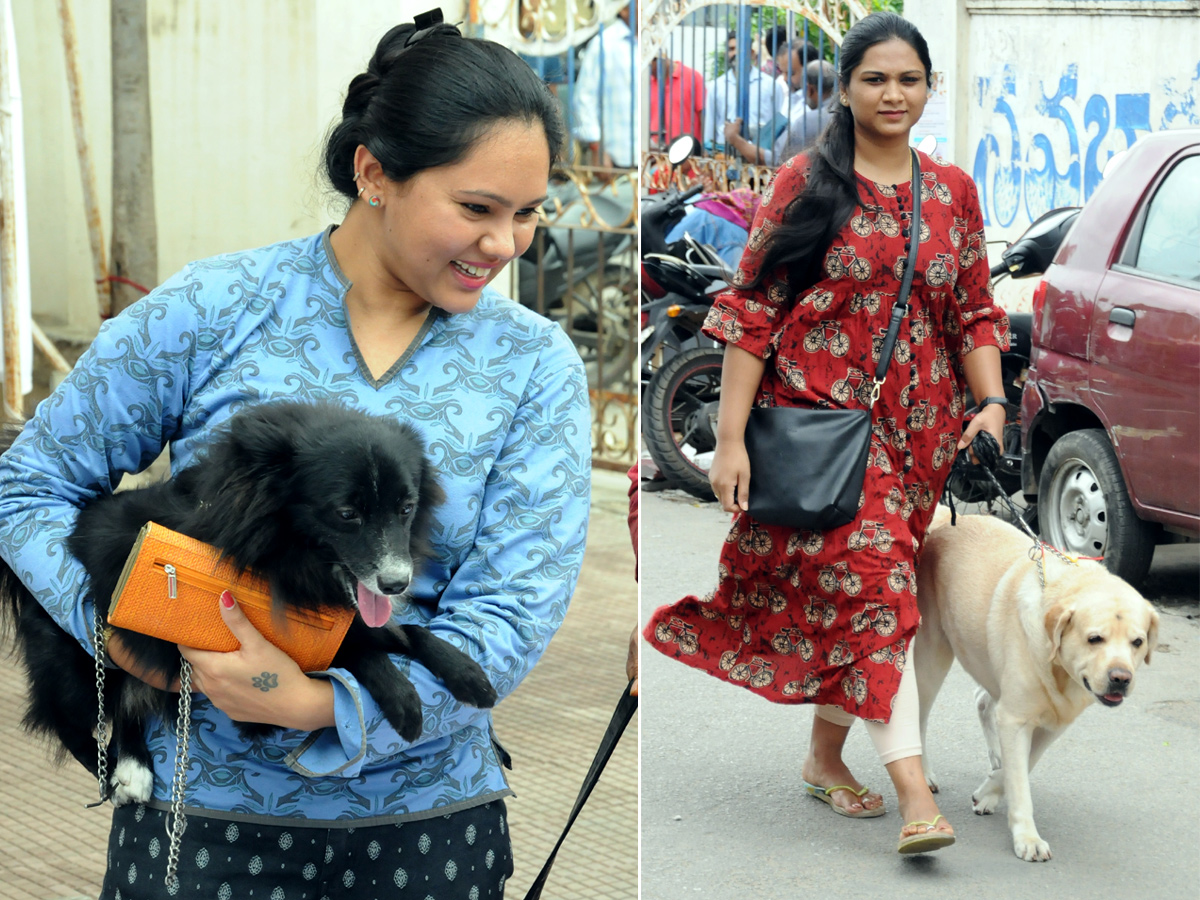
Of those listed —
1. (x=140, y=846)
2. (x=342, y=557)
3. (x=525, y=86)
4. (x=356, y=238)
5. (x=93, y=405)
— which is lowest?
(x=140, y=846)

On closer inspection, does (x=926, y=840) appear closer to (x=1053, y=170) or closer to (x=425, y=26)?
(x=1053, y=170)

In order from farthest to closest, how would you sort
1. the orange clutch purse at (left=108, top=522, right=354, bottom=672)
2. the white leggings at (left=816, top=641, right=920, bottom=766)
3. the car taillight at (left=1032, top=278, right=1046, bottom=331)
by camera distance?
1. the car taillight at (left=1032, top=278, right=1046, bottom=331)
2. the white leggings at (left=816, top=641, right=920, bottom=766)
3. the orange clutch purse at (left=108, top=522, right=354, bottom=672)

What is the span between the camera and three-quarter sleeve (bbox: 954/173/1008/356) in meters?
3.45

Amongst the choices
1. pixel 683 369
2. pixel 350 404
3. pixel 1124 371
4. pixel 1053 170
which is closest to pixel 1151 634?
pixel 1124 371

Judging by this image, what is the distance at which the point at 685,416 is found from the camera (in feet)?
14.7

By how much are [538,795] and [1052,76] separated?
2556mm

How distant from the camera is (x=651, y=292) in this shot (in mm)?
5078

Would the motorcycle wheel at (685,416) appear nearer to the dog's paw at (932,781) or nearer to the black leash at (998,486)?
the black leash at (998,486)

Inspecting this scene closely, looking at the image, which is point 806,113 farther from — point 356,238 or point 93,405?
point 93,405

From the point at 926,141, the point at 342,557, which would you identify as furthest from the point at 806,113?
the point at 342,557

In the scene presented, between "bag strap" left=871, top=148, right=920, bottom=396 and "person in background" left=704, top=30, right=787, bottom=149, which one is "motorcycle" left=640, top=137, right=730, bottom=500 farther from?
"bag strap" left=871, top=148, right=920, bottom=396

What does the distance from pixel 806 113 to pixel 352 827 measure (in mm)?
2721

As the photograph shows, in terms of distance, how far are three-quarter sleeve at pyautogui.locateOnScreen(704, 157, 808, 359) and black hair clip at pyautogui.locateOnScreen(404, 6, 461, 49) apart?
1.73 meters

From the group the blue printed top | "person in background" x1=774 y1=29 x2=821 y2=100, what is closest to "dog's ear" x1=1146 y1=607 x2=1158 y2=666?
"person in background" x1=774 y1=29 x2=821 y2=100
